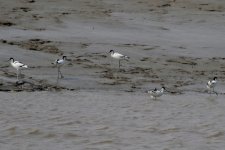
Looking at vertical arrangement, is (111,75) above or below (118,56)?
below

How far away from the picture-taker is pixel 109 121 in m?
11.3

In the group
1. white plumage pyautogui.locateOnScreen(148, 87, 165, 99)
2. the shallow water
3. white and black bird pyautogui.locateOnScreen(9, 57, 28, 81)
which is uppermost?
white and black bird pyautogui.locateOnScreen(9, 57, 28, 81)

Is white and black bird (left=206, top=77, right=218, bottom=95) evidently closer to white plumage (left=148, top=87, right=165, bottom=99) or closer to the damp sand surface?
the damp sand surface

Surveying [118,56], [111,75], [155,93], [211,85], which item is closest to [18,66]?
[111,75]

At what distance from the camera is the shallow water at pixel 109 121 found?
9977mm

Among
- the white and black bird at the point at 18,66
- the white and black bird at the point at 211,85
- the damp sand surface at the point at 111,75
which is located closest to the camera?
the damp sand surface at the point at 111,75

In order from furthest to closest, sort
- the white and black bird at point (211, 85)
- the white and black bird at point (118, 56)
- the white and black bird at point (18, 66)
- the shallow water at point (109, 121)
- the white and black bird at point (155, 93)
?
1. the white and black bird at point (118, 56)
2. the white and black bird at point (18, 66)
3. the white and black bird at point (211, 85)
4. the white and black bird at point (155, 93)
5. the shallow water at point (109, 121)

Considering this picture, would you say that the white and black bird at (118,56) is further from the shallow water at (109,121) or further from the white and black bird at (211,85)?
the white and black bird at (211,85)

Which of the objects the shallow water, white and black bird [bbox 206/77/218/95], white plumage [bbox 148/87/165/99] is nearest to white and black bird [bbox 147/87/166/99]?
white plumage [bbox 148/87/165/99]

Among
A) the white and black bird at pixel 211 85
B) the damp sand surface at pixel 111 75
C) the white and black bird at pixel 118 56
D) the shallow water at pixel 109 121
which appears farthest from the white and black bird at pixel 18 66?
the white and black bird at pixel 211 85

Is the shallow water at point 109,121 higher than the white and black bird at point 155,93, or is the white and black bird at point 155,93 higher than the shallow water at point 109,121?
the white and black bird at point 155,93

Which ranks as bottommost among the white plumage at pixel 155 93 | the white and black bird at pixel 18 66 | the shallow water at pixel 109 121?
the shallow water at pixel 109 121

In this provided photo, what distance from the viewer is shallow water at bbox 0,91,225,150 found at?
998cm

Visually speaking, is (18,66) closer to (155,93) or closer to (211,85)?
(155,93)
